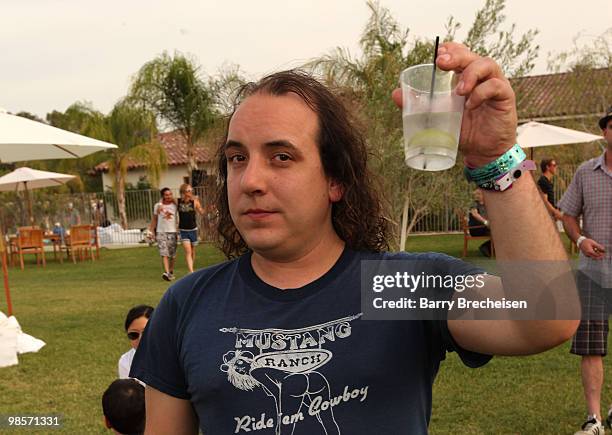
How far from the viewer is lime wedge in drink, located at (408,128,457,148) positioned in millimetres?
1390

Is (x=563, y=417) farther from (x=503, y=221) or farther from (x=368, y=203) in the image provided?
(x=503, y=221)

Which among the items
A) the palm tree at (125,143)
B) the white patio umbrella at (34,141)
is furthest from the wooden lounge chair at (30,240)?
the palm tree at (125,143)

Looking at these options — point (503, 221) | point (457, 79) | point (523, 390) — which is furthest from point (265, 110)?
point (523, 390)

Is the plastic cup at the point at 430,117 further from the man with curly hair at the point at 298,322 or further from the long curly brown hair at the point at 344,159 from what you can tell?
the long curly brown hair at the point at 344,159

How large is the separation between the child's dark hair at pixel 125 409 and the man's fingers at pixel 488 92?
116 inches

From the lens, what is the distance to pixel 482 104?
1.32 m

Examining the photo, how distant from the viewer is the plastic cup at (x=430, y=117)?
1.36 m

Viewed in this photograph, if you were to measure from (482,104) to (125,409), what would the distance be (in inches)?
116

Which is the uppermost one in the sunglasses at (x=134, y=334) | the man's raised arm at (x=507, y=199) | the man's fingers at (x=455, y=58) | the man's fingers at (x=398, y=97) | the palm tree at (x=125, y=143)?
the palm tree at (x=125, y=143)

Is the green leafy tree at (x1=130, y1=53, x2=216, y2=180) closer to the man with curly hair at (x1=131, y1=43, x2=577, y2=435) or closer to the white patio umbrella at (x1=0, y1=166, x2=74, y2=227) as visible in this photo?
the white patio umbrella at (x1=0, y1=166, x2=74, y2=227)

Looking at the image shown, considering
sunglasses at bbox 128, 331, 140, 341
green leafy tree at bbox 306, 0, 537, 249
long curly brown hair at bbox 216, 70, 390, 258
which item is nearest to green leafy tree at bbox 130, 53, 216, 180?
green leafy tree at bbox 306, 0, 537, 249

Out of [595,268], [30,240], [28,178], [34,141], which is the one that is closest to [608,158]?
[595,268]

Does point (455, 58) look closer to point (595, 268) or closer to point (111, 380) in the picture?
point (595, 268)

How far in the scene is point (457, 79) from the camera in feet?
4.40
